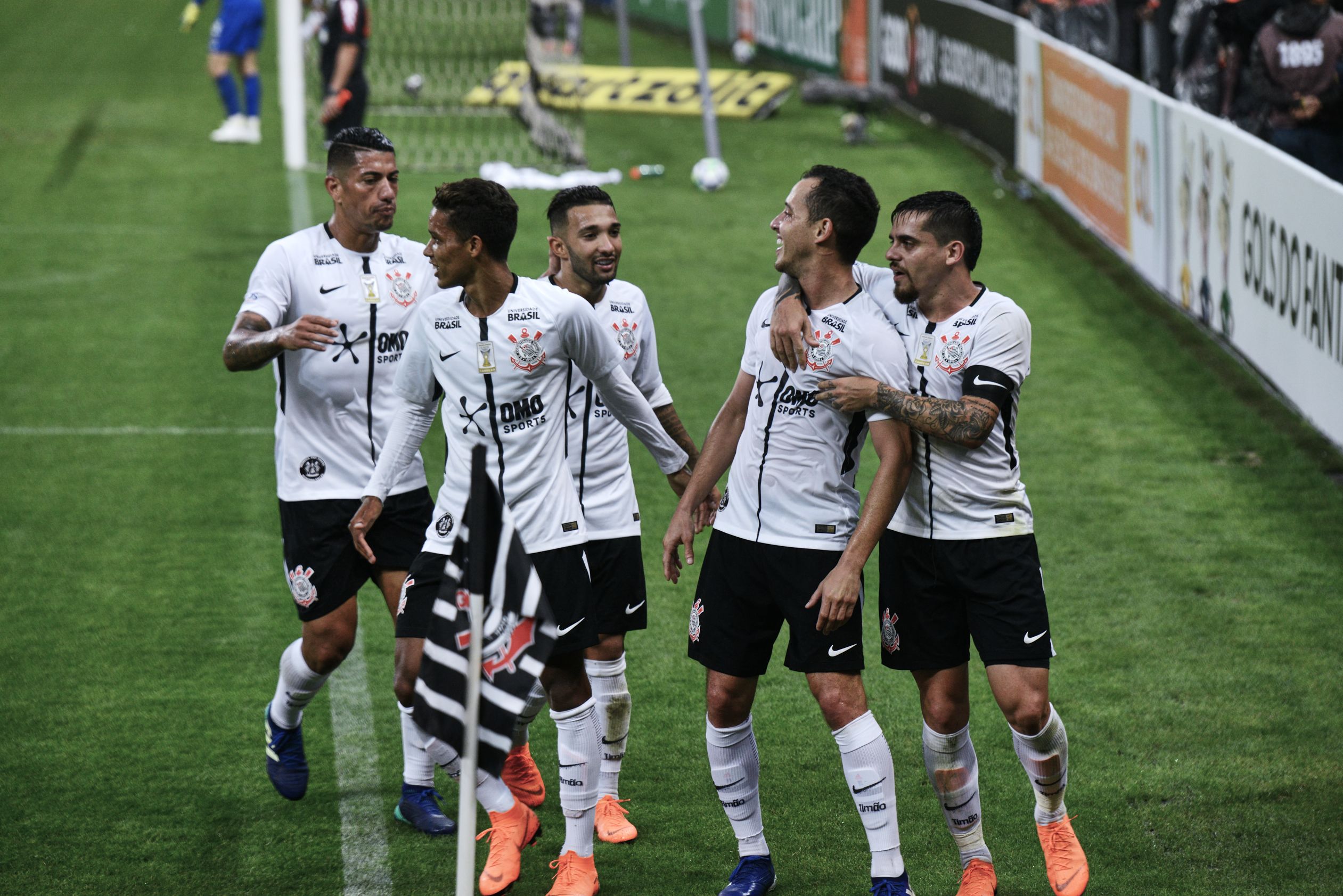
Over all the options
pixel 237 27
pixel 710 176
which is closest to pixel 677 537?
pixel 710 176

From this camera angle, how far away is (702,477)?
15.8 feet

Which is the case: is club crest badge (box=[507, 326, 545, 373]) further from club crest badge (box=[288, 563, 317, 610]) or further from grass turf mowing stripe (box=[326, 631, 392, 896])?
grass turf mowing stripe (box=[326, 631, 392, 896])

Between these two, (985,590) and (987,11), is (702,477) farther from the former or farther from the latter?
(987,11)

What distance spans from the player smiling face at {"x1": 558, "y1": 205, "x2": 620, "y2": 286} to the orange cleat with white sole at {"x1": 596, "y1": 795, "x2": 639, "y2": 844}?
1893 millimetres

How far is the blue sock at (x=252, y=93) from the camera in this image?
18.6 metres

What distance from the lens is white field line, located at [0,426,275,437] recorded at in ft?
32.9

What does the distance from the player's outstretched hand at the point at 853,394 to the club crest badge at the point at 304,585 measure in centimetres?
207

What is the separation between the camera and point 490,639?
3695mm

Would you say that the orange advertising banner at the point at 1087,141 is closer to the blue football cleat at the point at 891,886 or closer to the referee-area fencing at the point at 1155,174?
the referee-area fencing at the point at 1155,174

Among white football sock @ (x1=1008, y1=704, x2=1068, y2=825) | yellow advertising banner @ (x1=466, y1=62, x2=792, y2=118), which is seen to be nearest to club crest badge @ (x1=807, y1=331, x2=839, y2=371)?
white football sock @ (x1=1008, y1=704, x2=1068, y2=825)

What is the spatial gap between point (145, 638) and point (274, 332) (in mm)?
2819

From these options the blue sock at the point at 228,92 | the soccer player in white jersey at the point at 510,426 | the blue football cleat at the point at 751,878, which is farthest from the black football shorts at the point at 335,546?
the blue sock at the point at 228,92

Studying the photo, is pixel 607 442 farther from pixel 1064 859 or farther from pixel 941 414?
pixel 1064 859

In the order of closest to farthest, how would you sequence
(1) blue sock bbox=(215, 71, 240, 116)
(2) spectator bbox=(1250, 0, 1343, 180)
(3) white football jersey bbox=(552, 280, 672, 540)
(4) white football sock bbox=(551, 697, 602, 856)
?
(4) white football sock bbox=(551, 697, 602, 856) → (3) white football jersey bbox=(552, 280, 672, 540) → (2) spectator bbox=(1250, 0, 1343, 180) → (1) blue sock bbox=(215, 71, 240, 116)
